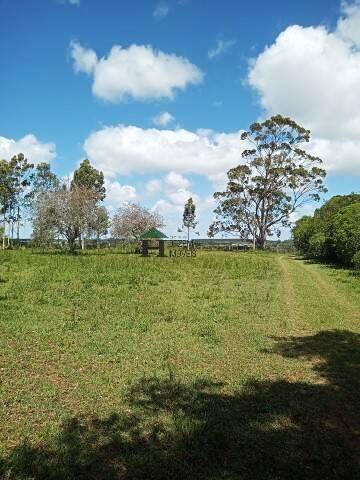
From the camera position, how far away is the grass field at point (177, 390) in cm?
469

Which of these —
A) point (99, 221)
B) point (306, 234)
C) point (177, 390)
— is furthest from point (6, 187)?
point (177, 390)

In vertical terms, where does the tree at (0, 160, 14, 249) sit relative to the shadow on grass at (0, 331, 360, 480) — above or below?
above

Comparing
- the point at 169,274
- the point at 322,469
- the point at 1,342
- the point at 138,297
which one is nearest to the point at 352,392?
the point at 322,469

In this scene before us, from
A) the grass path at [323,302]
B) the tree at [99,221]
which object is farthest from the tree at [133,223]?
the grass path at [323,302]

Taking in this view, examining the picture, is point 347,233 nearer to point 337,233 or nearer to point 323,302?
point 337,233

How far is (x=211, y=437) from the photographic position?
5145 millimetres

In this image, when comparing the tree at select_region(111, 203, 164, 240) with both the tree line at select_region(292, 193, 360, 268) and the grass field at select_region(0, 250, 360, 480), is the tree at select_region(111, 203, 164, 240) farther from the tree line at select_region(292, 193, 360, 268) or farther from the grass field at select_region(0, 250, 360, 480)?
the grass field at select_region(0, 250, 360, 480)

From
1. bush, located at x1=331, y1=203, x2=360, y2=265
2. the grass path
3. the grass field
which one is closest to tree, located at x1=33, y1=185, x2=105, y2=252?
bush, located at x1=331, y1=203, x2=360, y2=265

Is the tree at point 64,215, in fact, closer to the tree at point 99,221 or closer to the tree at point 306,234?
the tree at point 99,221

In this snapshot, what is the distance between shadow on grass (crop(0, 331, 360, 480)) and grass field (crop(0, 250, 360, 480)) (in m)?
0.02

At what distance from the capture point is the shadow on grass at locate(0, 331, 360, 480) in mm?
4512

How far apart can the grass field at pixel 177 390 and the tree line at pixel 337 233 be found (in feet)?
49.8

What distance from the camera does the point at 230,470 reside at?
4.52 metres

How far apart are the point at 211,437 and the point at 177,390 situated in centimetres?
156
